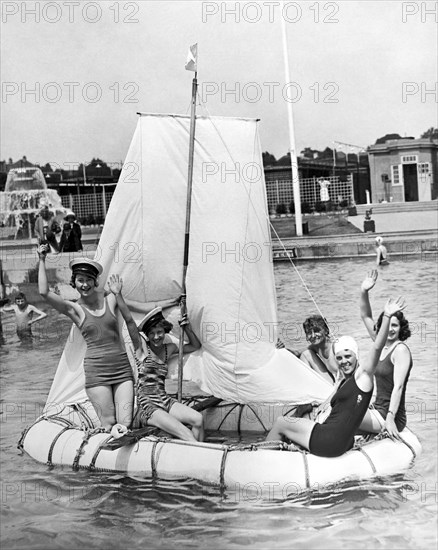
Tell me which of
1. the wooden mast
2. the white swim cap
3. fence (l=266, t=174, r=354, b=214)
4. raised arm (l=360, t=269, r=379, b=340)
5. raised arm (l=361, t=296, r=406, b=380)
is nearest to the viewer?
raised arm (l=361, t=296, r=406, b=380)

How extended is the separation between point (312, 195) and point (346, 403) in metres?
16.3

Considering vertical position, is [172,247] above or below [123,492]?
above

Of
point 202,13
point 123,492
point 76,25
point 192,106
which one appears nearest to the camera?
point 123,492

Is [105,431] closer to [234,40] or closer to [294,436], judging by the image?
[294,436]

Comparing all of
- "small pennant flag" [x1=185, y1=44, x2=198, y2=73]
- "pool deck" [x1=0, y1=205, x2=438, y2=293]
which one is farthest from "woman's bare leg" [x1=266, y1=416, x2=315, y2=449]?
"pool deck" [x1=0, y1=205, x2=438, y2=293]

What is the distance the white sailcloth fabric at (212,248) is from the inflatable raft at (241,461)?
56 centimetres

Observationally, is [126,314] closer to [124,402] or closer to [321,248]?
[124,402]

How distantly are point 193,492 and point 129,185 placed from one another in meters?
1.96

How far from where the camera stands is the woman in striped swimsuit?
5219mm

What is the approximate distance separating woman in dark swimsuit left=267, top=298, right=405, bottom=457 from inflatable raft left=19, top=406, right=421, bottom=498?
3.0 inches

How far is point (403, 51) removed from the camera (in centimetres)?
1417

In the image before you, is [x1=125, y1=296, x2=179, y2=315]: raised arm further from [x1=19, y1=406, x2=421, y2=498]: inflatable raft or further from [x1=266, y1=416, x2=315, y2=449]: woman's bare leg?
[x1=266, y1=416, x2=315, y2=449]: woman's bare leg

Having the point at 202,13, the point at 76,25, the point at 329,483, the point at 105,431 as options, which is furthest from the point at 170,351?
the point at 76,25

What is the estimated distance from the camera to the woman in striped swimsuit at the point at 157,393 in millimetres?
5219
